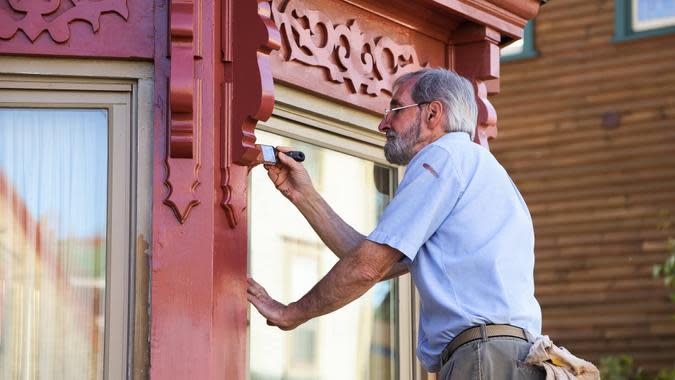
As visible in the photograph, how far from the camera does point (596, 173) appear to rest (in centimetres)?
1347

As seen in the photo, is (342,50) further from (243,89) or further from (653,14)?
(653,14)

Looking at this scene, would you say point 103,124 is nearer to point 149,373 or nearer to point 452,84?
point 149,373

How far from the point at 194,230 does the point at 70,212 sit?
46 centimetres

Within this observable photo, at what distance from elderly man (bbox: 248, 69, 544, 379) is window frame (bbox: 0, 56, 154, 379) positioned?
0.45 m

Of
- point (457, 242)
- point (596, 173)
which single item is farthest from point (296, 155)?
point (596, 173)

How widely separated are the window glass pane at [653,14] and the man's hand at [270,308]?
952cm

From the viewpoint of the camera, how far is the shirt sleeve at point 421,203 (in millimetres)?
4113

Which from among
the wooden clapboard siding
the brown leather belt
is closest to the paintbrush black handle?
the brown leather belt

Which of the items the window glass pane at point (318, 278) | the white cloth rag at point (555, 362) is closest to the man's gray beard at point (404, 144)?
the window glass pane at point (318, 278)

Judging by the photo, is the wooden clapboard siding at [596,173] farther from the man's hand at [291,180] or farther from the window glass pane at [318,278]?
the man's hand at [291,180]

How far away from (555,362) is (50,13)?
205cm

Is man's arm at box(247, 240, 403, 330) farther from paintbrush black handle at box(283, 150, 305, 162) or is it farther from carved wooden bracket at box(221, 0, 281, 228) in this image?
paintbrush black handle at box(283, 150, 305, 162)

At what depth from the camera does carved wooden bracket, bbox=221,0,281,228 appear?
431 cm

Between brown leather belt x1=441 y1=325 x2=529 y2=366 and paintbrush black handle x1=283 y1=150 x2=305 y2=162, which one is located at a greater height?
paintbrush black handle x1=283 y1=150 x2=305 y2=162
